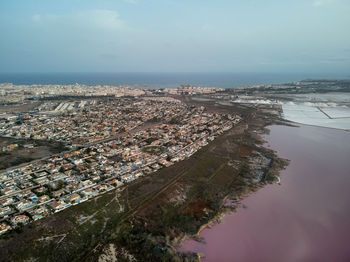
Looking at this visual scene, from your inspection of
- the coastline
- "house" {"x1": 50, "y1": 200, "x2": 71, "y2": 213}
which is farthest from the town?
the coastline

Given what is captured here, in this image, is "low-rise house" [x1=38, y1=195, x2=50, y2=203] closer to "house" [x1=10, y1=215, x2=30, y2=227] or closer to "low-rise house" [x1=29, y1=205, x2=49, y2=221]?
"low-rise house" [x1=29, y1=205, x2=49, y2=221]

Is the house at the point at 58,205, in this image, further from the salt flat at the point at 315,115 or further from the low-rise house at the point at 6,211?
the salt flat at the point at 315,115

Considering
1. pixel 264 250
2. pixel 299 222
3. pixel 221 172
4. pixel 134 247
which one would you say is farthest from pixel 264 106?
pixel 134 247

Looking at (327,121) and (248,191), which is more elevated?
(327,121)

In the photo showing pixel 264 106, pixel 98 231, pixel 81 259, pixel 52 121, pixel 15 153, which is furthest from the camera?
pixel 264 106

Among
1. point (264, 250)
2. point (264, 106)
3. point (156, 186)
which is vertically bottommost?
point (264, 250)

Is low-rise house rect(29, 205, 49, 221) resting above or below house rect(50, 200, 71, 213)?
below

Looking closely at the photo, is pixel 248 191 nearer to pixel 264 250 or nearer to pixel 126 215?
pixel 264 250
